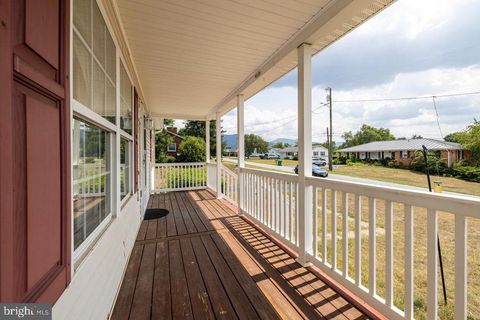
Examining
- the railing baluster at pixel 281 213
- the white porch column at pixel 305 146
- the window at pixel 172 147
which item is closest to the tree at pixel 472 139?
the white porch column at pixel 305 146

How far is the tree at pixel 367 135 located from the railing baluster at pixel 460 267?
1331 mm

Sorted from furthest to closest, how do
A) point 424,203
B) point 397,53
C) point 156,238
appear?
point 156,238 → point 397,53 → point 424,203

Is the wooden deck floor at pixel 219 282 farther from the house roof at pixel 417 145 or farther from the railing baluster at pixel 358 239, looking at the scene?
the house roof at pixel 417 145

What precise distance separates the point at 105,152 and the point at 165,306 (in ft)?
4.47

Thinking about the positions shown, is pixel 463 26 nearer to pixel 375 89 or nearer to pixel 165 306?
pixel 375 89

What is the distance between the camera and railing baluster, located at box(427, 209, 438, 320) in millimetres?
1362

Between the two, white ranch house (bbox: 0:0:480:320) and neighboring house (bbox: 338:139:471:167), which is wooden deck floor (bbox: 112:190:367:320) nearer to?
white ranch house (bbox: 0:0:480:320)

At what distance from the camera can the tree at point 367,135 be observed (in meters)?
2.62

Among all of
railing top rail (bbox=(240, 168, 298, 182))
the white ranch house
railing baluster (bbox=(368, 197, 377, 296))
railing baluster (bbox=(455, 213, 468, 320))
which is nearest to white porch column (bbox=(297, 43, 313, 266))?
the white ranch house

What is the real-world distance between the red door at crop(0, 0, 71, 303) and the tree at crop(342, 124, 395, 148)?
2764 mm

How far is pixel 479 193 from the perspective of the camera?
1275mm

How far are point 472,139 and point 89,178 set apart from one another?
2.48 metres

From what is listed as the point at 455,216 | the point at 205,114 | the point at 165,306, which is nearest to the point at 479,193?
the point at 455,216

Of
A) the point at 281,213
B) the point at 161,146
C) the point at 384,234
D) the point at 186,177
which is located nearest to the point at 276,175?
the point at 281,213
